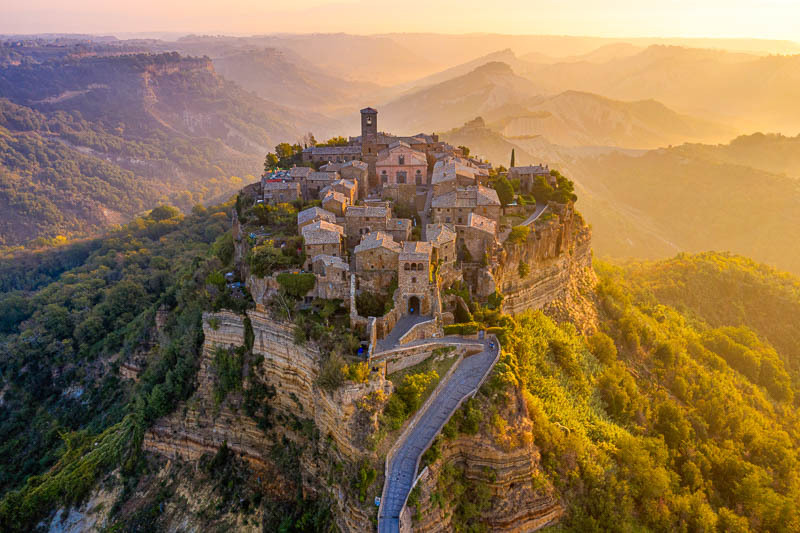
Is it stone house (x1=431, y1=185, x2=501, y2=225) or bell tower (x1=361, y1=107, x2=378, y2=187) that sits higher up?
bell tower (x1=361, y1=107, x2=378, y2=187)

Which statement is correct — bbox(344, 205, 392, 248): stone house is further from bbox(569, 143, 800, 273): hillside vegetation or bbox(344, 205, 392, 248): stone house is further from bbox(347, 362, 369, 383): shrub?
bbox(569, 143, 800, 273): hillside vegetation

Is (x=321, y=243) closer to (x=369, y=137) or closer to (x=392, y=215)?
(x=392, y=215)

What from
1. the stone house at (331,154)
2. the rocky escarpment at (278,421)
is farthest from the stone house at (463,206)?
the stone house at (331,154)

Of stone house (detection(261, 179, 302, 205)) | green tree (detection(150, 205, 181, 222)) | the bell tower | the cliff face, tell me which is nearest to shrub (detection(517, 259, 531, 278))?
the cliff face

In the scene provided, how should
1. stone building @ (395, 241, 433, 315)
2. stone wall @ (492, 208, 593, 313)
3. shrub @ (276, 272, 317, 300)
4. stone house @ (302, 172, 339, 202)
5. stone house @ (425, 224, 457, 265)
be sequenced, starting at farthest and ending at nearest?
stone house @ (302, 172, 339, 202) < stone wall @ (492, 208, 593, 313) < stone house @ (425, 224, 457, 265) < shrub @ (276, 272, 317, 300) < stone building @ (395, 241, 433, 315)

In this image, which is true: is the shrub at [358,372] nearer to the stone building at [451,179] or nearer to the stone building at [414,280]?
the stone building at [414,280]
